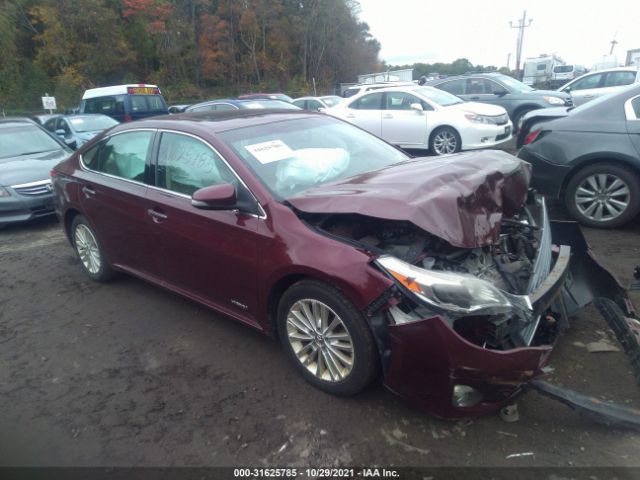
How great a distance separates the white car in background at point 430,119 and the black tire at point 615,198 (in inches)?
170

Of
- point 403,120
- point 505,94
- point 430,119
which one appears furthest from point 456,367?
point 505,94

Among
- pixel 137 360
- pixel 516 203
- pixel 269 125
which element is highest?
pixel 269 125

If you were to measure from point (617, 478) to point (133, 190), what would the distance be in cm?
371

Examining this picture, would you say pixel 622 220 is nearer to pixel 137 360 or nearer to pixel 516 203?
pixel 516 203

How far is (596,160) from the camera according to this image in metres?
5.24

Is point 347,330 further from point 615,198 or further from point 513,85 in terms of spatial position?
point 513,85

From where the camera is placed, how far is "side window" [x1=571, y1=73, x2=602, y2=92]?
1412 cm

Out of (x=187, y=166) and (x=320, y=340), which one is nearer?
(x=320, y=340)

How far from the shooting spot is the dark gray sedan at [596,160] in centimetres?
506

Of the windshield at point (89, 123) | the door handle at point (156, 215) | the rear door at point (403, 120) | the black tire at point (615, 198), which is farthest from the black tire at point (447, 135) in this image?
the windshield at point (89, 123)

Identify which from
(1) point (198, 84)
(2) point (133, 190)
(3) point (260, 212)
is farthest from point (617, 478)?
(1) point (198, 84)

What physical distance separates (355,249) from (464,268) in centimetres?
64

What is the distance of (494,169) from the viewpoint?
10.5ft

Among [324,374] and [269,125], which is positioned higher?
[269,125]
